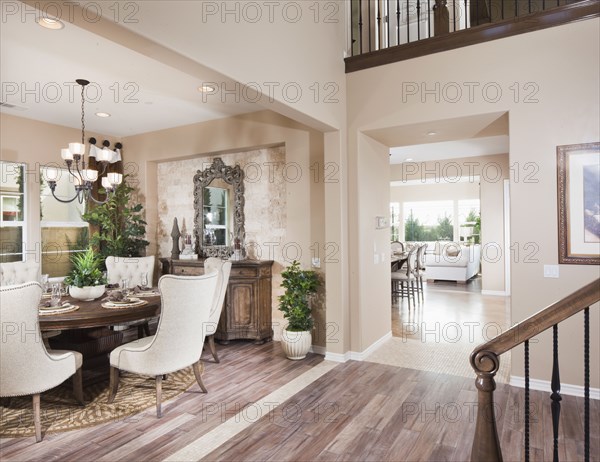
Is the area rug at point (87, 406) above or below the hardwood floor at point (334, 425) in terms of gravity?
above

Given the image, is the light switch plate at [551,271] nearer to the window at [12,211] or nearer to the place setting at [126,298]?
the place setting at [126,298]

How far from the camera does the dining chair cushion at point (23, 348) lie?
2.54 m

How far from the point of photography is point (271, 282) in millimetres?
5160

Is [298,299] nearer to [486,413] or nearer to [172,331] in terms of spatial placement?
[172,331]

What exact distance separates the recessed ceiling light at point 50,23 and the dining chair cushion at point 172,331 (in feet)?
6.32

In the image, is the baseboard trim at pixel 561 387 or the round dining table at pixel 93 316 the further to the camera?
the baseboard trim at pixel 561 387

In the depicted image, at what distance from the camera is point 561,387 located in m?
3.49

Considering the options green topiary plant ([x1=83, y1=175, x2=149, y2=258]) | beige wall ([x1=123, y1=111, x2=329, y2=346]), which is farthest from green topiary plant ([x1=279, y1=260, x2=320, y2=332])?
green topiary plant ([x1=83, y1=175, x2=149, y2=258])

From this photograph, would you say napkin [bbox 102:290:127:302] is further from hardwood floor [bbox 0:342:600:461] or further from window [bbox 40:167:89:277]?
window [bbox 40:167:89:277]

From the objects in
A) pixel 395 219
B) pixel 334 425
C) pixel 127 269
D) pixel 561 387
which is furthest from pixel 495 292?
pixel 127 269

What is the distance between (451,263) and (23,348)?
29.9 feet

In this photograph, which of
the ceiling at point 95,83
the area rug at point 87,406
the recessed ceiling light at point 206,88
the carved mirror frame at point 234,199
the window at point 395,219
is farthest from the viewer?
the window at point 395,219

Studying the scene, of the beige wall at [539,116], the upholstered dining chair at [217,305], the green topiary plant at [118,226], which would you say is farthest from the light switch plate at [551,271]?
the green topiary plant at [118,226]

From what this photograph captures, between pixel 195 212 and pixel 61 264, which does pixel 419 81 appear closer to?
pixel 195 212
